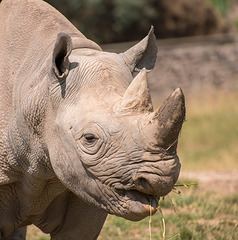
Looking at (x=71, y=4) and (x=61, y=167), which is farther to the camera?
(x=71, y=4)

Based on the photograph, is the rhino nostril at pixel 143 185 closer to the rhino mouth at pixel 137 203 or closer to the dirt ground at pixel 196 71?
the rhino mouth at pixel 137 203

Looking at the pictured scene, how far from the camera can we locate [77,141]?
402cm

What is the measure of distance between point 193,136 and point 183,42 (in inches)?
322

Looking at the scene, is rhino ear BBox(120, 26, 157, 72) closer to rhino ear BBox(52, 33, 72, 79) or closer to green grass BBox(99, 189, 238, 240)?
rhino ear BBox(52, 33, 72, 79)

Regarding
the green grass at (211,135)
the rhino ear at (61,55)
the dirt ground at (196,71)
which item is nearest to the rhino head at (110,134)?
the rhino ear at (61,55)

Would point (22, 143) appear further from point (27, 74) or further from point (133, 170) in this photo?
point (133, 170)

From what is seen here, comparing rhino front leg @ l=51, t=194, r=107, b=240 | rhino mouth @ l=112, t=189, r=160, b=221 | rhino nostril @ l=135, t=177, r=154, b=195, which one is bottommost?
rhino front leg @ l=51, t=194, r=107, b=240

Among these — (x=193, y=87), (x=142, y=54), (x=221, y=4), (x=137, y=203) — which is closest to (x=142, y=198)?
(x=137, y=203)

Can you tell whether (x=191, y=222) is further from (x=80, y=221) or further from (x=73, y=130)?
(x=73, y=130)

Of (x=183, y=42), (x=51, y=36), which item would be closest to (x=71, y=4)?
(x=183, y=42)

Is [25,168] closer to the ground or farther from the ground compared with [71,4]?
farther from the ground

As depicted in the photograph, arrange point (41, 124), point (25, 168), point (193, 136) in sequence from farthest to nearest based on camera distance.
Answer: point (193, 136), point (25, 168), point (41, 124)

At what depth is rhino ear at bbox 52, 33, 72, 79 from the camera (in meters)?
4.15

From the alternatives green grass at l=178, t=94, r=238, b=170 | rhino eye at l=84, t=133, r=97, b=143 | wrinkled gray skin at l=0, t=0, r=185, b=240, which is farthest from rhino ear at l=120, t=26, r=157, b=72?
green grass at l=178, t=94, r=238, b=170
